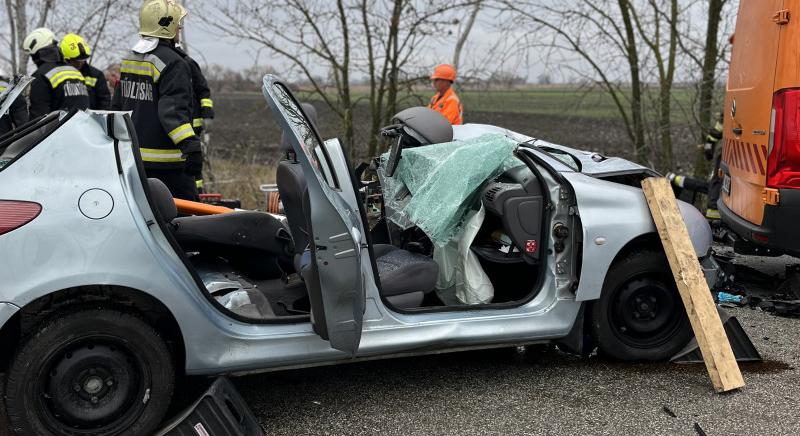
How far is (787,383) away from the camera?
3863mm

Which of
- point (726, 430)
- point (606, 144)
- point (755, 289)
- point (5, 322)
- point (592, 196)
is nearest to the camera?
point (5, 322)

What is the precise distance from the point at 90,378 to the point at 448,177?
188 cm

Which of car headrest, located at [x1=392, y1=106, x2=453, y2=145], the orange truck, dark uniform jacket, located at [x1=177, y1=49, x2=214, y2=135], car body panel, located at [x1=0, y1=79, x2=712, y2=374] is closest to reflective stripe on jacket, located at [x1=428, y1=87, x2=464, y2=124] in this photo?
dark uniform jacket, located at [x1=177, y1=49, x2=214, y2=135]

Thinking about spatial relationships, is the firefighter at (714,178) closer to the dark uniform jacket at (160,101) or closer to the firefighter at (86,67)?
the dark uniform jacket at (160,101)

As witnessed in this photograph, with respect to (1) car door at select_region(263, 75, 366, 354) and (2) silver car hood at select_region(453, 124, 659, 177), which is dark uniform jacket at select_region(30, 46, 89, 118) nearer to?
(2) silver car hood at select_region(453, 124, 659, 177)

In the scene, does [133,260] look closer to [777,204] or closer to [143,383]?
[143,383]

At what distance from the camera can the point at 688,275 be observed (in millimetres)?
3822

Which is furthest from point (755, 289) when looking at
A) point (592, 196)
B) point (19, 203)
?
point (19, 203)

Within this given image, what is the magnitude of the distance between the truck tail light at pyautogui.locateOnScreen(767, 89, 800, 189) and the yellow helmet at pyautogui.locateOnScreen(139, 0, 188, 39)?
396cm

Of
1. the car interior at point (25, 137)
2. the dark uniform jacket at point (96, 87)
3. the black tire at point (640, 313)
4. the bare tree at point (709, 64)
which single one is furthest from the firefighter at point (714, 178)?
the dark uniform jacket at point (96, 87)

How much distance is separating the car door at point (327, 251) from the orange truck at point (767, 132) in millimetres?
2837

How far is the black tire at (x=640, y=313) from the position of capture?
3902 mm

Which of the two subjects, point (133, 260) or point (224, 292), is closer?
point (133, 260)

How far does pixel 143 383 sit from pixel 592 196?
2256mm
